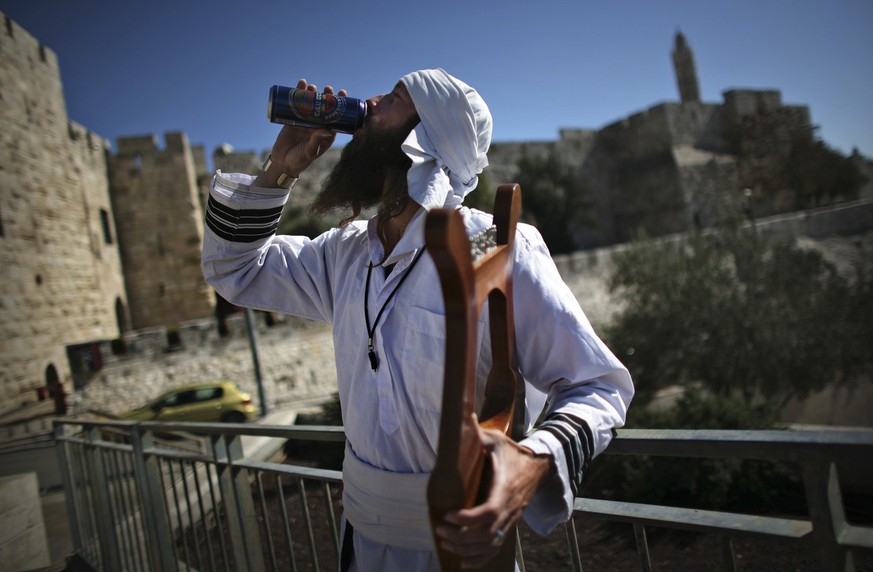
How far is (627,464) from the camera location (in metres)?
4.02

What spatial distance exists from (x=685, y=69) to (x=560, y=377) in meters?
42.5

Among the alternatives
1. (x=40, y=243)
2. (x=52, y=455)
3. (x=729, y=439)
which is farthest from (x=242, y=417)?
(x=729, y=439)

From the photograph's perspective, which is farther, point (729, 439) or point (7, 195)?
point (7, 195)

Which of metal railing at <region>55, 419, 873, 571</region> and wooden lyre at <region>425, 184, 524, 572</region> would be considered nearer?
wooden lyre at <region>425, 184, 524, 572</region>

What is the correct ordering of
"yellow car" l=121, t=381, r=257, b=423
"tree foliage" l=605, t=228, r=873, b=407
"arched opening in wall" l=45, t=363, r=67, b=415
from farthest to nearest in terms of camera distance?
"arched opening in wall" l=45, t=363, r=67, b=415 < "yellow car" l=121, t=381, r=257, b=423 < "tree foliage" l=605, t=228, r=873, b=407

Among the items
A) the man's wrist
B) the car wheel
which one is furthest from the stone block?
the car wheel

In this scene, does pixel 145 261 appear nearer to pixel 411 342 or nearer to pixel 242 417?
pixel 242 417

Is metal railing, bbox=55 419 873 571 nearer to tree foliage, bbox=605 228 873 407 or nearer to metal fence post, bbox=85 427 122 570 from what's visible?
metal fence post, bbox=85 427 122 570

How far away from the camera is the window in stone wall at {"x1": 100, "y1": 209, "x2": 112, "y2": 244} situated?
15.6 m

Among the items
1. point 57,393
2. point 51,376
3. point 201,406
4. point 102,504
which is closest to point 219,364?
point 201,406

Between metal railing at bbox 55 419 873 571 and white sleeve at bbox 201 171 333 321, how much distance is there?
0.43m

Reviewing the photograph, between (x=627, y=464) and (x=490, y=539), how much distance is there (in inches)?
140

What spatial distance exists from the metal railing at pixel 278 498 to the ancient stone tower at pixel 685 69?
130 ft

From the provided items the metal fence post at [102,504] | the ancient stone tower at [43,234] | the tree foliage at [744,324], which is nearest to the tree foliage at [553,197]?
the tree foliage at [744,324]
